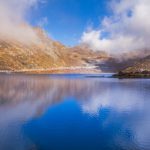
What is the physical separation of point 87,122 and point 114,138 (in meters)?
8.67

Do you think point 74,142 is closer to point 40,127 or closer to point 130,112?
point 40,127

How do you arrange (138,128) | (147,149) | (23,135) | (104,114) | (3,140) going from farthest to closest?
(104,114), (138,128), (23,135), (3,140), (147,149)

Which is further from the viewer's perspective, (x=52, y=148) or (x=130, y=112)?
(x=130, y=112)

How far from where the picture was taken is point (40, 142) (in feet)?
91.7

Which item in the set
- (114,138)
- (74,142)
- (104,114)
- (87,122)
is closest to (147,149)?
Result: (114,138)

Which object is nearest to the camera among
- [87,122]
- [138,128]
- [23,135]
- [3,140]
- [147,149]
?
[147,149]

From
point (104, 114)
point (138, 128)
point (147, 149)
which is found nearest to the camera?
point (147, 149)

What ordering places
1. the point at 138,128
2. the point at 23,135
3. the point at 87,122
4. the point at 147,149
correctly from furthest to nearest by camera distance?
the point at 87,122 < the point at 138,128 < the point at 23,135 < the point at 147,149

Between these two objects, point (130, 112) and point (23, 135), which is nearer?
point (23, 135)

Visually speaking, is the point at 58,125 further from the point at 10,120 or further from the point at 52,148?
the point at 52,148

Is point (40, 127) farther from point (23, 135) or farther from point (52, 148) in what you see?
point (52, 148)

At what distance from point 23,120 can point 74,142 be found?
1287 centimetres

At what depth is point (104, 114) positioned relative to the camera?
4400cm

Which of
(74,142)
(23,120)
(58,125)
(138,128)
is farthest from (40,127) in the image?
(138,128)
